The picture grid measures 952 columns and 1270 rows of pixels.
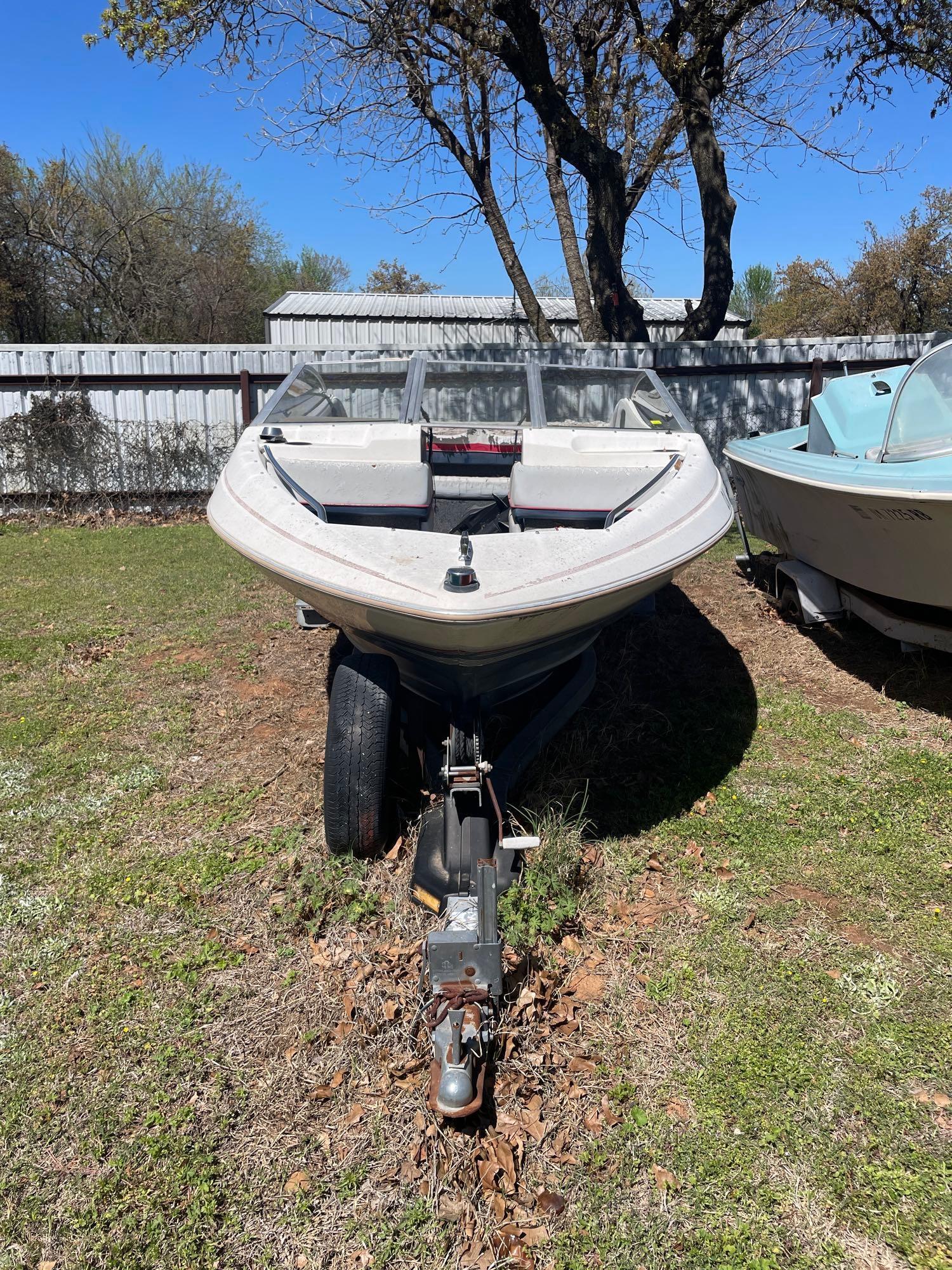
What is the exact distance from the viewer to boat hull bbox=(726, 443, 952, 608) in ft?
13.8

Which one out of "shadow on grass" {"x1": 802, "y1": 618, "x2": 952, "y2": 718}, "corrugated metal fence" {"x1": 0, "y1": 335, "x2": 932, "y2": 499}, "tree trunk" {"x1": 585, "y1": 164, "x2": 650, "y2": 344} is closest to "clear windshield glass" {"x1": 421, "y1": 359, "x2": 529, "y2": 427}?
"shadow on grass" {"x1": 802, "y1": 618, "x2": 952, "y2": 718}

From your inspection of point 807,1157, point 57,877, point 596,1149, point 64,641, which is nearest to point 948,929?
point 807,1157

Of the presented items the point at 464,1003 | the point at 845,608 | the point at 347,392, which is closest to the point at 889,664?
the point at 845,608

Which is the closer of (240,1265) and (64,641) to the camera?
(240,1265)

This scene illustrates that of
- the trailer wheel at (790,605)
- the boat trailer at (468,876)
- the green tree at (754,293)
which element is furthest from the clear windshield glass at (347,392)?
the green tree at (754,293)

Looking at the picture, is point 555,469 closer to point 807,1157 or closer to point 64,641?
point 807,1157

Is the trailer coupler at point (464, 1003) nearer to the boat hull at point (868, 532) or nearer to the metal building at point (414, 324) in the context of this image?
the boat hull at point (868, 532)

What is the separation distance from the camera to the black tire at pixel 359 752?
11.2ft

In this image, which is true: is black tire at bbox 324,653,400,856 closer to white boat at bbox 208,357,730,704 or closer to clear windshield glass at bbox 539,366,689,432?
white boat at bbox 208,357,730,704

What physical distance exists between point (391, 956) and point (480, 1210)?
968 millimetres

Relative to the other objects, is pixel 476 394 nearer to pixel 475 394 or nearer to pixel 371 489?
pixel 475 394

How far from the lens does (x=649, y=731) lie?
4.68 meters

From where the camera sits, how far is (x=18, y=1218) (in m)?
2.17

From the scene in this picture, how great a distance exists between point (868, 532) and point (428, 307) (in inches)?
703
